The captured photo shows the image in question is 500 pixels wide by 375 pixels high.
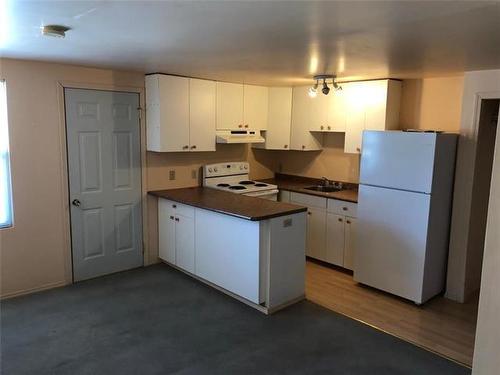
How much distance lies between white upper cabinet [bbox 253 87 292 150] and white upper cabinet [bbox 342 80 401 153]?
0.89m

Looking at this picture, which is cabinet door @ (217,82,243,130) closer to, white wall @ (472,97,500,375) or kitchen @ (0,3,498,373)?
kitchen @ (0,3,498,373)

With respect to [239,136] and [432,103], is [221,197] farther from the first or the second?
[432,103]

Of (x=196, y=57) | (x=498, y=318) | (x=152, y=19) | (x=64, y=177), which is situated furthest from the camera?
(x=64, y=177)

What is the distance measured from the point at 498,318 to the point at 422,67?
2501 mm

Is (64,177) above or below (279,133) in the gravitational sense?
below

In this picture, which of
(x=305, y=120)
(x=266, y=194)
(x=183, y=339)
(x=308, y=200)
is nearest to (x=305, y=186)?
(x=308, y=200)

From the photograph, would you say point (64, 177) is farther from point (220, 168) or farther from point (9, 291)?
point (220, 168)

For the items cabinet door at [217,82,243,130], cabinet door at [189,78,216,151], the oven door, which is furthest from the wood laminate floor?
cabinet door at [217,82,243,130]

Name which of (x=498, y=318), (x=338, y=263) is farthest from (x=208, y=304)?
(x=498, y=318)

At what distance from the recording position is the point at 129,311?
11.8 ft

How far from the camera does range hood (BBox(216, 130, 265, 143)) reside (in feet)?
16.0

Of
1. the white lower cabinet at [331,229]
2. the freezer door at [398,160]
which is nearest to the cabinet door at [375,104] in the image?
the freezer door at [398,160]

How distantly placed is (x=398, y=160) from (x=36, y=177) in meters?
3.41

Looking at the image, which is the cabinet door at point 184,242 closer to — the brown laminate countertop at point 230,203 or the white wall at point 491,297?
the brown laminate countertop at point 230,203
